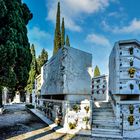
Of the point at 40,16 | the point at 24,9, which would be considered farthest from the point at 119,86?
the point at 40,16

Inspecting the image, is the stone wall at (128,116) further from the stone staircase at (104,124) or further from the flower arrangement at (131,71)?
the flower arrangement at (131,71)

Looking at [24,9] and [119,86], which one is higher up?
[24,9]

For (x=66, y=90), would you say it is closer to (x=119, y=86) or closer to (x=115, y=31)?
(x=119, y=86)

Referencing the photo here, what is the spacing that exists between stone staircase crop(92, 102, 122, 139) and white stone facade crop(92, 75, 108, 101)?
254 inches

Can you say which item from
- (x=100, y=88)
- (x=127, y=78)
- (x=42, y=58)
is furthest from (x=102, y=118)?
(x=42, y=58)

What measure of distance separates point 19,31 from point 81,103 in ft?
19.6

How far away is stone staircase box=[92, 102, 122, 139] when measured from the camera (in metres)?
10.7

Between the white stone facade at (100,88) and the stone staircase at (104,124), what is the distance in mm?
6463

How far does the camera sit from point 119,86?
11.6m

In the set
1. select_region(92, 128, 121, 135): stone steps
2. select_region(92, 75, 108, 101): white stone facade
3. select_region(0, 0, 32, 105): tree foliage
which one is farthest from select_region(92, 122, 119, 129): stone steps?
select_region(92, 75, 108, 101): white stone facade

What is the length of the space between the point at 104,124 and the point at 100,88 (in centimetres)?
986

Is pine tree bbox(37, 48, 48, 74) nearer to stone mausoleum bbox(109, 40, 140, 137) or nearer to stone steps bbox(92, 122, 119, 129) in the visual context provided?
stone steps bbox(92, 122, 119, 129)

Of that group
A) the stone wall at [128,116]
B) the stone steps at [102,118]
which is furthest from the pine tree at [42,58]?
the stone wall at [128,116]

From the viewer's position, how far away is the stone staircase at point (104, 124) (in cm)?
1066
